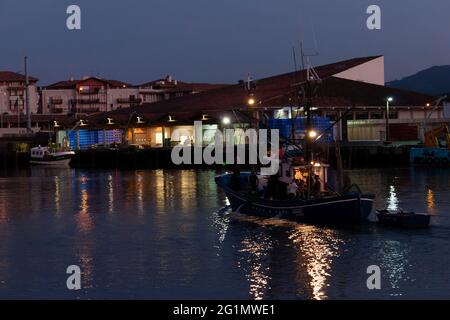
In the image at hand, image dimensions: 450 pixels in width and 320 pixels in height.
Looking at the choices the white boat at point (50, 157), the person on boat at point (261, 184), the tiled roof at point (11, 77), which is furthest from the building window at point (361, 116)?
the tiled roof at point (11, 77)

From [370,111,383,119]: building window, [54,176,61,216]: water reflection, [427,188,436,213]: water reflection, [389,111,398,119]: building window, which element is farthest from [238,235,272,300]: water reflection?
[389,111,398,119]: building window

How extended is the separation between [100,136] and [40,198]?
47012 millimetres

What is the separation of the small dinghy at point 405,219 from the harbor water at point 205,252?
45cm

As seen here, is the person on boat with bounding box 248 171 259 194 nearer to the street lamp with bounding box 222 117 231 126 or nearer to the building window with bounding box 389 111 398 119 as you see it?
the street lamp with bounding box 222 117 231 126

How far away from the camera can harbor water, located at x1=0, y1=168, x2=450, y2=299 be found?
72.9 feet

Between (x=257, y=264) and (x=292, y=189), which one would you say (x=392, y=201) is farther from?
(x=257, y=264)

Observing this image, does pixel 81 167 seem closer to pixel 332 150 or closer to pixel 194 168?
pixel 194 168

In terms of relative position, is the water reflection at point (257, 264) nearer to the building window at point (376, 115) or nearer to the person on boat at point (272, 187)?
the person on boat at point (272, 187)

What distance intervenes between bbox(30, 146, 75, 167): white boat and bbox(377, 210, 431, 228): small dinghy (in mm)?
57341

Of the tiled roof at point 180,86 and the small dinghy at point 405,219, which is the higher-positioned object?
the tiled roof at point 180,86

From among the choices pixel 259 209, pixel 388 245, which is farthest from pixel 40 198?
pixel 388 245

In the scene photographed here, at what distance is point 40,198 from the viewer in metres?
48.7

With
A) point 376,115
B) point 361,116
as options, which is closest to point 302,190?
point 361,116

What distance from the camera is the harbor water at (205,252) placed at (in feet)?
72.9
